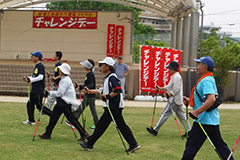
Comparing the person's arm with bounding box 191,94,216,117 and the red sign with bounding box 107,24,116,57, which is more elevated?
the red sign with bounding box 107,24,116,57

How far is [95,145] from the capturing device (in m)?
7.74

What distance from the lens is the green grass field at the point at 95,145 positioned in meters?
6.83

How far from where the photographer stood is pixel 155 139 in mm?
8617

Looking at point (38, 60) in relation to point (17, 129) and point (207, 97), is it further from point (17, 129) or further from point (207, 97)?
point (207, 97)

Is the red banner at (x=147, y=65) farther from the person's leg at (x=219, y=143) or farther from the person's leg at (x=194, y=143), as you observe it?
the person's leg at (x=194, y=143)

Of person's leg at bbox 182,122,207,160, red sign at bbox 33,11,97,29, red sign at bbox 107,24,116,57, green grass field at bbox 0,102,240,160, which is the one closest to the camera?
person's leg at bbox 182,122,207,160

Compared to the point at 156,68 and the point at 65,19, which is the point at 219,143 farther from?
the point at 65,19

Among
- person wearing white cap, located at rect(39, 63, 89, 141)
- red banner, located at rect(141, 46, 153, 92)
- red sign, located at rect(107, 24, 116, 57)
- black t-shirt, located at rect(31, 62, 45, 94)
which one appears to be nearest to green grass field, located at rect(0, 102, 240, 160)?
person wearing white cap, located at rect(39, 63, 89, 141)

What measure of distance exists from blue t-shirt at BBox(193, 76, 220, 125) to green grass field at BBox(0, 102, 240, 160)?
1677mm

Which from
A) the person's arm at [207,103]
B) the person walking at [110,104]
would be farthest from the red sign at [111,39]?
the person's arm at [207,103]

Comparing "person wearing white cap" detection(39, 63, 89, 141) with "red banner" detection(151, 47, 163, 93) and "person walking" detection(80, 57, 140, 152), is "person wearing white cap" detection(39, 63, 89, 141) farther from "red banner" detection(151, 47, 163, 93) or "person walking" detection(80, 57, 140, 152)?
"red banner" detection(151, 47, 163, 93)

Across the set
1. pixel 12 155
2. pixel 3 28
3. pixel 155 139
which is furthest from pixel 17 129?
pixel 3 28

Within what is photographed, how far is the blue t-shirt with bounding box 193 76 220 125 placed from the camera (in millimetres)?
5332

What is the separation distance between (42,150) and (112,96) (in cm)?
160
